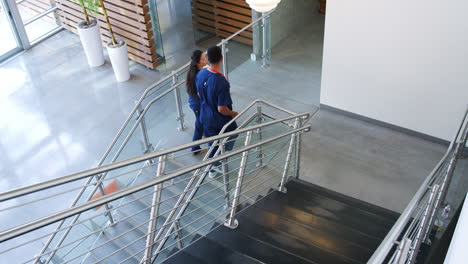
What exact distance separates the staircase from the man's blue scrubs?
1082 millimetres

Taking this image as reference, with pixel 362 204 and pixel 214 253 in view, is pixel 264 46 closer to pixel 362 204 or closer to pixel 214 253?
pixel 362 204

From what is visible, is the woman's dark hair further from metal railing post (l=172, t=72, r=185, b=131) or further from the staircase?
the staircase

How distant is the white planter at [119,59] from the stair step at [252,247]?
4.58m

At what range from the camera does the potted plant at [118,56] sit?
7438 mm

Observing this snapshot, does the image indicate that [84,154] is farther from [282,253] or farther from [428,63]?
[428,63]

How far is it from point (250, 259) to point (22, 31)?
23.7 feet

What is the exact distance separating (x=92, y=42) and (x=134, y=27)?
78cm

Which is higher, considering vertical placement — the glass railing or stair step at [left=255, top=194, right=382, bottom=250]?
stair step at [left=255, top=194, right=382, bottom=250]

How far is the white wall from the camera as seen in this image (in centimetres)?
517

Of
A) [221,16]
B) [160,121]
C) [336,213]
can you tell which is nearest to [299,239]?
[336,213]

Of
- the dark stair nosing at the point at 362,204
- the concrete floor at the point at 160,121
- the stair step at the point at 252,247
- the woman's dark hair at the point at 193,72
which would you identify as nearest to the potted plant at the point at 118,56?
the concrete floor at the point at 160,121

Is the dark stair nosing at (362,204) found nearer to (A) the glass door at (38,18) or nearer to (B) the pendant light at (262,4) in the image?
(B) the pendant light at (262,4)

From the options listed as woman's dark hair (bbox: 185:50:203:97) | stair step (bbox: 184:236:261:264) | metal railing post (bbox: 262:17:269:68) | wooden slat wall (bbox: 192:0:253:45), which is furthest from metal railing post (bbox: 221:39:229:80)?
stair step (bbox: 184:236:261:264)

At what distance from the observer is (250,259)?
335 cm
